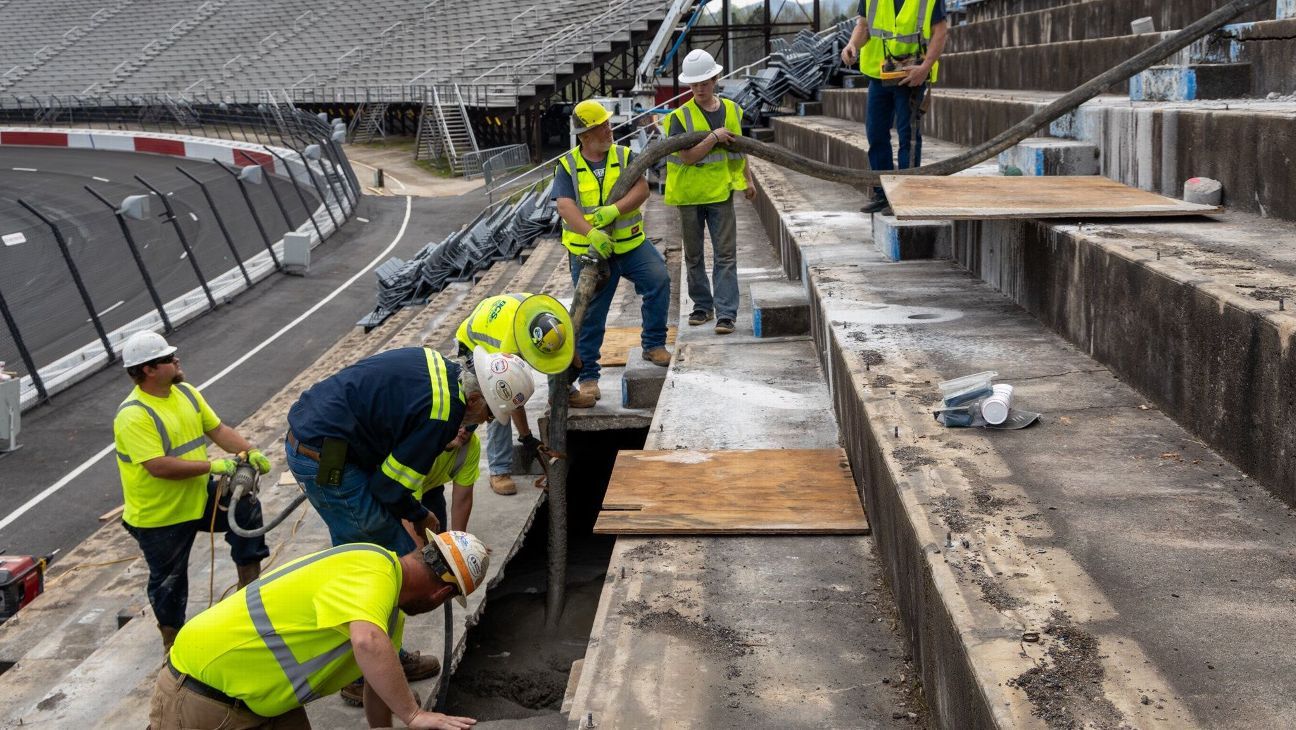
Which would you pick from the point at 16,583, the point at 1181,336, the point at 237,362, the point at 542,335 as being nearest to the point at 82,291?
the point at 237,362

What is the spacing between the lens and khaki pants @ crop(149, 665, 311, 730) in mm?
3910

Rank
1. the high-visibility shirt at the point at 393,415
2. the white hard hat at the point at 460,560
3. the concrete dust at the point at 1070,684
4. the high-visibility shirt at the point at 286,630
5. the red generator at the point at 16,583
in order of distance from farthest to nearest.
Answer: the red generator at the point at 16,583
the high-visibility shirt at the point at 393,415
the white hard hat at the point at 460,560
the high-visibility shirt at the point at 286,630
the concrete dust at the point at 1070,684

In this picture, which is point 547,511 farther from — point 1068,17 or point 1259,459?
point 1068,17

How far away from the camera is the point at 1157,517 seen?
11.1 feet

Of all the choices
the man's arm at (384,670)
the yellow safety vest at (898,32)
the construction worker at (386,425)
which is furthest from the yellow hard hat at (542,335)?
the yellow safety vest at (898,32)

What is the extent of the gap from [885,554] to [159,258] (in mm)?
17789

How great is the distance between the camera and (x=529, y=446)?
702 cm

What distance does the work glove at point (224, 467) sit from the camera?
19.9ft

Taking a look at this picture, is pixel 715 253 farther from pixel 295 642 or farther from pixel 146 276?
pixel 146 276

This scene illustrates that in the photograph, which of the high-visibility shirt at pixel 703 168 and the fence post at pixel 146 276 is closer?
the high-visibility shirt at pixel 703 168

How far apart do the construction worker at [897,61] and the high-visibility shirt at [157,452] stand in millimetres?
4449

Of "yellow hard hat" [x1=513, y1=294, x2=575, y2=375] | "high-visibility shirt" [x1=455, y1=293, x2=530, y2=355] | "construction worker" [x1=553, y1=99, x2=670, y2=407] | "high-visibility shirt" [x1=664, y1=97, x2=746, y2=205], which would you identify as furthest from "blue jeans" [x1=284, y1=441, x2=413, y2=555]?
"high-visibility shirt" [x1=664, y1=97, x2=746, y2=205]

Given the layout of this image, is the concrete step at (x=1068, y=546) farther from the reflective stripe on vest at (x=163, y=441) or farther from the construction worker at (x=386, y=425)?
the reflective stripe on vest at (x=163, y=441)

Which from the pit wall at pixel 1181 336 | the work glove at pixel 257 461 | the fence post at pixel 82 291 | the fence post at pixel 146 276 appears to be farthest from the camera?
the fence post at pixel 146 276
